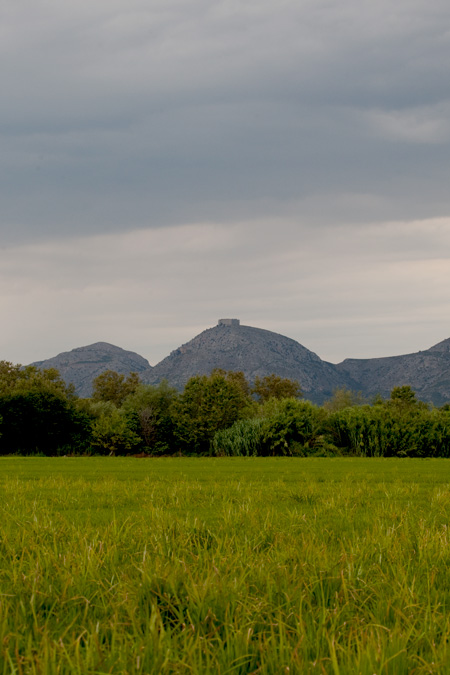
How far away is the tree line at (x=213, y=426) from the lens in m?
31.8

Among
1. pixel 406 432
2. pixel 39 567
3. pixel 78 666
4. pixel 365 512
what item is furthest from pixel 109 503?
pixel 406 432

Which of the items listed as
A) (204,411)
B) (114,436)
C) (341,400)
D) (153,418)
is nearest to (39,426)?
(114,436)

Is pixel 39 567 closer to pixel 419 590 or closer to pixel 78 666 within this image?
pixel 78 666

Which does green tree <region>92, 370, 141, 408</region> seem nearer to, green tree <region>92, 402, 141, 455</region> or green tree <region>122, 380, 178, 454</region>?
green tree <region>122, 380, 178, 454</region>

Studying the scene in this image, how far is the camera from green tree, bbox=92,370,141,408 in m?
110

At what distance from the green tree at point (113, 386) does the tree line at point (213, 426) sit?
223 feet

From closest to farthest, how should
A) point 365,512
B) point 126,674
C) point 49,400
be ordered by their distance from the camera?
point 126,674, point 365,512, point 49,400

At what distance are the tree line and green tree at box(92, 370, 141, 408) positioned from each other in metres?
68.0

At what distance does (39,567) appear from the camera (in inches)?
170

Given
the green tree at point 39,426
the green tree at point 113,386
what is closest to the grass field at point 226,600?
the green tree at point 39,426

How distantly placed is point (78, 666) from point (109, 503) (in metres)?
6.19

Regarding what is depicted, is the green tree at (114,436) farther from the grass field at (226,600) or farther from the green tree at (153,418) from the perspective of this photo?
the grass field at (226,600)

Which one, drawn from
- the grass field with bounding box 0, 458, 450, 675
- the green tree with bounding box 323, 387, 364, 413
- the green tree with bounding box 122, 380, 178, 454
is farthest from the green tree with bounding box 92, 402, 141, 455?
the green tree with bounding box 323, 387, 364, 413

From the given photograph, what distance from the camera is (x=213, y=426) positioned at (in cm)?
3853
